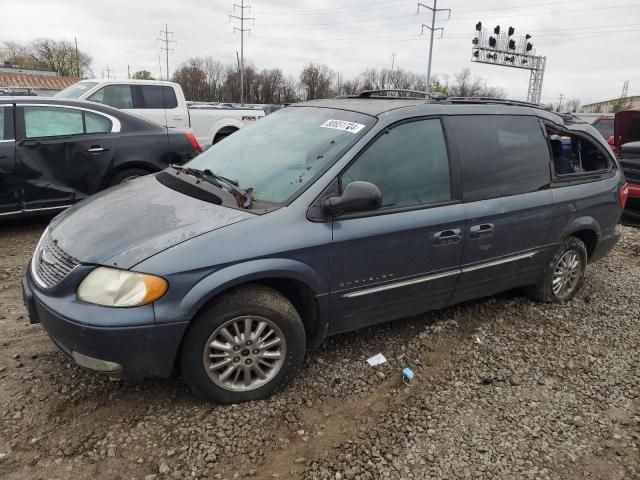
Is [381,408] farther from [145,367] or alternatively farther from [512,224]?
[512,224]

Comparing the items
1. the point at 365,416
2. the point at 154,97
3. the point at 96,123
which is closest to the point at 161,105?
the point at 154,97

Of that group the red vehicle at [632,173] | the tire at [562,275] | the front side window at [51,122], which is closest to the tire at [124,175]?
the front side window at [51,122]

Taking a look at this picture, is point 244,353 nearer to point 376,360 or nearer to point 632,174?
point 376,360

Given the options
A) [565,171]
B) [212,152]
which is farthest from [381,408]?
[565,171]

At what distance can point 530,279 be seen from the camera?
13.5 feet

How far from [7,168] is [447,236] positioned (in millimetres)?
4851

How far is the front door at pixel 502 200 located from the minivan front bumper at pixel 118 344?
2.10 m

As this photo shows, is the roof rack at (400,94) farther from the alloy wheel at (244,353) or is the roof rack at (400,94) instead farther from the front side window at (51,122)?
the front side window at (51,122)

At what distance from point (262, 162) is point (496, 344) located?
2183 mm

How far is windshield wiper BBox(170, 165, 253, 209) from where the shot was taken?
9.43 ft

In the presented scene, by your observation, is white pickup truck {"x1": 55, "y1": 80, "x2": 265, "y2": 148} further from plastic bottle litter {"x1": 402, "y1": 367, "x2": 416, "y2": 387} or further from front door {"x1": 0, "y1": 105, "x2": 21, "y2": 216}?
plastic bottle litter {"x1": 402, "y1": 367, "x2": 416, "y2": 387}

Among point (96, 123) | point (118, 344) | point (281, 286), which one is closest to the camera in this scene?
point (118, 344)

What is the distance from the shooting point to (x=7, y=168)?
5395 mm

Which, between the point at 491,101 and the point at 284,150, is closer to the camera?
the point at 284,150
